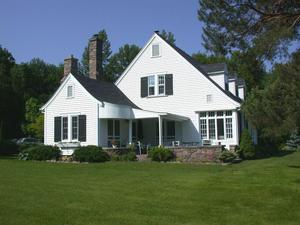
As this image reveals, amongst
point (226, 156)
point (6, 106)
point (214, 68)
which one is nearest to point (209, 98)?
point (214, 68)

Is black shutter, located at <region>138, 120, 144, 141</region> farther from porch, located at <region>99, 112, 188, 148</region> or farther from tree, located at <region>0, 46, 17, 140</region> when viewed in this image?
tree, located at <region>0, 46, 17, 140</region>

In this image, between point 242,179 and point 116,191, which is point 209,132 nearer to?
point 242,179

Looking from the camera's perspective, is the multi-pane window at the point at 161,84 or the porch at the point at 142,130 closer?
the porch at the point at 142,130

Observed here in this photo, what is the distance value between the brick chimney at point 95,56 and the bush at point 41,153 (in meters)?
8.38

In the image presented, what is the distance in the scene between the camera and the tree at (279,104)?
15219 millimetres

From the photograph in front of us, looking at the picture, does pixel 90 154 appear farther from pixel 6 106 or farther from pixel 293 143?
pixel 6 106

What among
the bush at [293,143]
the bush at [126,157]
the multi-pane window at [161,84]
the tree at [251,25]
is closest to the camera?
the tree at [251,25]

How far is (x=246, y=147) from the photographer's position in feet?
79.9

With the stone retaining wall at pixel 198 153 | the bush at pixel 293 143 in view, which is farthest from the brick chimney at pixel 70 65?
the bush at pixel 293 143

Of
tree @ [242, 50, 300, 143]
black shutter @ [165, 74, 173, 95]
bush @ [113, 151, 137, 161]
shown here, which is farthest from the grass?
black shutter @ [165, 74, 173, 95]

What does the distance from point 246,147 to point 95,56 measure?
13237 mm

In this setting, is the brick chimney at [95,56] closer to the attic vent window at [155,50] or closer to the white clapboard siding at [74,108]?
the attic vent window at [155,50]

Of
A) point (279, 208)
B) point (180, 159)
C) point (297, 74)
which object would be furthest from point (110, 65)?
point (279, 208)

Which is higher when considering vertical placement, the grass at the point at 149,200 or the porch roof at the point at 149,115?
the porch roof at the point at 149,115
